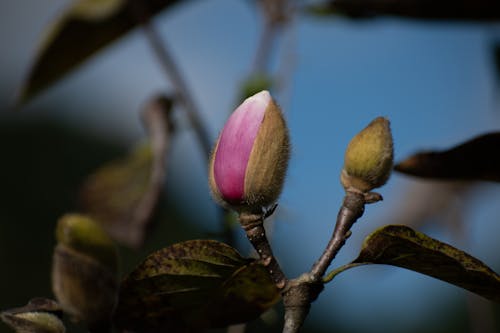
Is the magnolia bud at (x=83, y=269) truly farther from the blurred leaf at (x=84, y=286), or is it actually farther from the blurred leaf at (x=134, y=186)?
the blurred leaf at (x=134, y=186)

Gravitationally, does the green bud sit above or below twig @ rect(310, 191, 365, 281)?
above

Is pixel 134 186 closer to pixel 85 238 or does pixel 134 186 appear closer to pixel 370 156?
pixel 85 238

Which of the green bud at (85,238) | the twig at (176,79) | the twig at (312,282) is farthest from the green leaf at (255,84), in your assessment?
the twig at (312,282)

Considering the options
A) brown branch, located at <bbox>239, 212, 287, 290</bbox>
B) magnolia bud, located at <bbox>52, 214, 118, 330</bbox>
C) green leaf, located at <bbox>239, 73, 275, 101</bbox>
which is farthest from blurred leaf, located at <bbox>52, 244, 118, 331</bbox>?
green leaf, located at <bbox>239, 73, 275, 101</bbox>

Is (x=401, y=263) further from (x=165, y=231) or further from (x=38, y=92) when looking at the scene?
(x=165, y=231)

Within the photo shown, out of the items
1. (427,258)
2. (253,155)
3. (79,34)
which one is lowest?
(427,258)

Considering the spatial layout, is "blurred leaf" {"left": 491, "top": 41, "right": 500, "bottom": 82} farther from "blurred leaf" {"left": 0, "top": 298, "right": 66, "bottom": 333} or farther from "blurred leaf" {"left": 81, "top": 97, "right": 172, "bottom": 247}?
"blurred leaf" {"left": 0, "top": 298, "right": 66, "bottom": 333}

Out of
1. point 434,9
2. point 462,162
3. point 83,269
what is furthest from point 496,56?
point 83,269
